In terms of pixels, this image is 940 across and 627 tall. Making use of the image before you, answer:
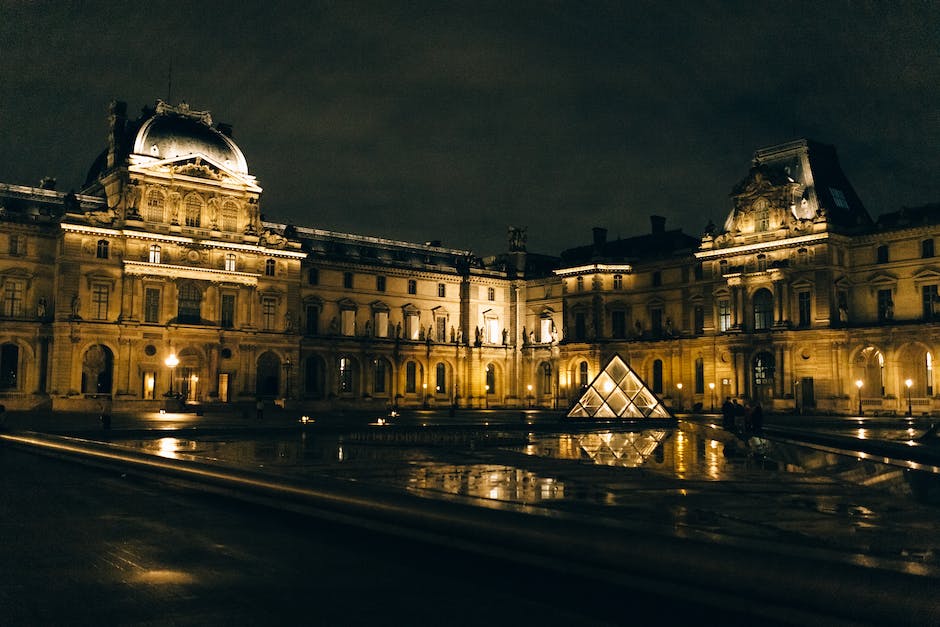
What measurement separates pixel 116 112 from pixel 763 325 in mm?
58066

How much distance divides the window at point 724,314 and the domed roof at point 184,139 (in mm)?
42096

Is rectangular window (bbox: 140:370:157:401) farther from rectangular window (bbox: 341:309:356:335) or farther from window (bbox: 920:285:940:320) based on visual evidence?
window (bbox: 920:285:940:320)

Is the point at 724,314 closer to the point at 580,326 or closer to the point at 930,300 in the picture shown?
the point at 580,326

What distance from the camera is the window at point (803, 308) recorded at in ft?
217

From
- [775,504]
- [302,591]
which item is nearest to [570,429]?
[775,504]

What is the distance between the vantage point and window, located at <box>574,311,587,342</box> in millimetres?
83625

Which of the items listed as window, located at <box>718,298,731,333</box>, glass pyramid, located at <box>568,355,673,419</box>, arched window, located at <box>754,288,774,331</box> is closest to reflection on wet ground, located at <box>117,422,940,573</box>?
glass pyramid, located at <box>568,355,673,419</box>

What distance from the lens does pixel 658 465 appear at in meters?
20.3

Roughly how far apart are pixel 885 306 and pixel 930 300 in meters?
3.34

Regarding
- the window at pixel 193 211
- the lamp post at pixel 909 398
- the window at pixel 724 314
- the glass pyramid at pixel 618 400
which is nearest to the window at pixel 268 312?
the window at pixel 193 211

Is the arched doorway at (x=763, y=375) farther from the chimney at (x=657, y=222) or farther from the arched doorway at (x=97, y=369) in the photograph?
the arched doorway at (x=97, y=369)

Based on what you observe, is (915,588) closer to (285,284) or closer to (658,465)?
(658,465)

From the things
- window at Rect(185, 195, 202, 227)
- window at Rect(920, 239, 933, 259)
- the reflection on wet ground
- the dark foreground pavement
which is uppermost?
window at Rect(185, 195, 202, 227)

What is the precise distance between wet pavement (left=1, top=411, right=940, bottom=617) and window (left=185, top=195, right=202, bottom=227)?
4009cm
